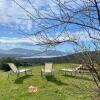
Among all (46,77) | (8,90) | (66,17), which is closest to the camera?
(66,17)

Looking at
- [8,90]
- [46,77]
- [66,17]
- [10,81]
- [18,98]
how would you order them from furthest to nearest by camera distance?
[46,77], [10,81], [8,90], [18,98], [66,17]

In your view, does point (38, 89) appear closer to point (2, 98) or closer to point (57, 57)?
point (2, 98)

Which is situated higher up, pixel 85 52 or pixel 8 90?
pixel 85 52

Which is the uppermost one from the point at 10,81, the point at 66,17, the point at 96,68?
the point at 66,17

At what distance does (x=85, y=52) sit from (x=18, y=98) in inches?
380

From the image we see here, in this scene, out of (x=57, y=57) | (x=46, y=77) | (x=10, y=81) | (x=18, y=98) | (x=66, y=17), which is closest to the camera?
(x=66, y=17)

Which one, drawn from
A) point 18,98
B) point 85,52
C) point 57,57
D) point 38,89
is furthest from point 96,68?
point 38,89

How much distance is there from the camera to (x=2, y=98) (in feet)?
46.5

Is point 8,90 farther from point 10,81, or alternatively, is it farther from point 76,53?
point 76,53

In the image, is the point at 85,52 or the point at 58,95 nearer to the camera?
the point at 85,52

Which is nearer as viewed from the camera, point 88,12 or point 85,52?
point 88,12

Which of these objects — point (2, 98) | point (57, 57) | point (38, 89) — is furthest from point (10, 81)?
point (57, 57)

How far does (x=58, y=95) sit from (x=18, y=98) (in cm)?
153

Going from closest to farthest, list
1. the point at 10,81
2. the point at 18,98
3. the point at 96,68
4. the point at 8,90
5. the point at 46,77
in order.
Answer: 1. the point at 96,68
2. the point at 18,98
3. the point at 8,90
4. the point at 10,81
5. the point at 46,77
